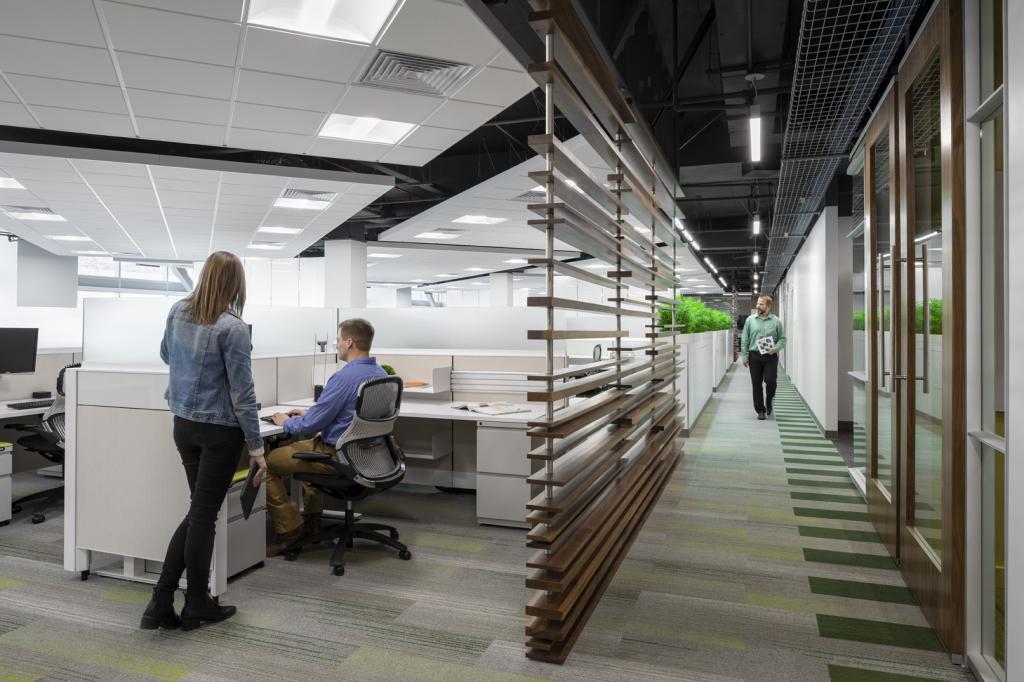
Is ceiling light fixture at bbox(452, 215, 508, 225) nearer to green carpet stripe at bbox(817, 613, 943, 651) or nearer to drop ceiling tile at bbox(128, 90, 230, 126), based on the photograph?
drop ceiling tile at bbox(128, 90, 230, 126)

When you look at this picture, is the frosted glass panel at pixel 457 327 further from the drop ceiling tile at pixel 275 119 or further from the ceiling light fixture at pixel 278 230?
the ceiling light fixture at pixel 278 230

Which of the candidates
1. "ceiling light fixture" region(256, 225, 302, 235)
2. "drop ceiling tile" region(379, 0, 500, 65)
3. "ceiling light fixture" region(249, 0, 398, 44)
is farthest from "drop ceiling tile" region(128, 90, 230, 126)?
"ceiling light fixture" region(256, 225, 302, 235)

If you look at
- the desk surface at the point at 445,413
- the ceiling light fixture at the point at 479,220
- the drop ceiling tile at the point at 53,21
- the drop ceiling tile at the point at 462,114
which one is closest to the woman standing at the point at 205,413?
the desk surface at the point at 445,413

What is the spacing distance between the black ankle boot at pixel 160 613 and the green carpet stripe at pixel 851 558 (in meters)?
2.85

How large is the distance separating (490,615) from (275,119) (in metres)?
4.04

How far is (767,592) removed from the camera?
9.39ft

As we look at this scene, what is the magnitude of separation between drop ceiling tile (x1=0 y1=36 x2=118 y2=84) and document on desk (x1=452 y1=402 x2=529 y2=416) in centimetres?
294

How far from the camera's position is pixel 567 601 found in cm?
220

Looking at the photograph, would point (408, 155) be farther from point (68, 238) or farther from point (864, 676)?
point (68, 238)

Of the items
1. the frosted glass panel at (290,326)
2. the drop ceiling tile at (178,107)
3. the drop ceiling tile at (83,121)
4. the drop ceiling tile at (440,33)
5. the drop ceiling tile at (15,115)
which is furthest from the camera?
the frosted glass panel at (290,326)

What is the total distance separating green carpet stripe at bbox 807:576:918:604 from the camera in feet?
Answer: 9.15

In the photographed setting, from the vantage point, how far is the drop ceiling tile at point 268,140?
5324 mm

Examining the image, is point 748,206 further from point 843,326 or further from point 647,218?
point 647,218

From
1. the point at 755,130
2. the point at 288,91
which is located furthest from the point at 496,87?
the point at 755,130
